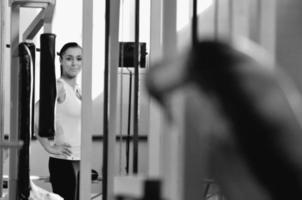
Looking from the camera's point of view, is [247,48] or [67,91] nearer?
[247,48]

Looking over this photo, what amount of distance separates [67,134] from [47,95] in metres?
1.41

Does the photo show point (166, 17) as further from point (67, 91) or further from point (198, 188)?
point (67, 91)

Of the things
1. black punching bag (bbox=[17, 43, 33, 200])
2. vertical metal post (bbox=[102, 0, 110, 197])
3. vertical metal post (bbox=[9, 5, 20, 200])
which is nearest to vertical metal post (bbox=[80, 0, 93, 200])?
vertical metal post (bbox=[102, 0, 110, 197])

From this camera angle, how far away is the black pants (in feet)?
9.33

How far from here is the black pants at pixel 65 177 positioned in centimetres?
284

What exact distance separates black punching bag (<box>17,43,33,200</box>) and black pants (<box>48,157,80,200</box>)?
1249 millimetres

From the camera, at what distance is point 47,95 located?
4.63 feet

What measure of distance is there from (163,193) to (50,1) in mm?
1516

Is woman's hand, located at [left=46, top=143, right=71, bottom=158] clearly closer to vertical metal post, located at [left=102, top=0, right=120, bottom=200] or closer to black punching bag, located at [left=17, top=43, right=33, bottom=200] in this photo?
black punching bag, located at [left=17, top=43, right=33, bottom=200]

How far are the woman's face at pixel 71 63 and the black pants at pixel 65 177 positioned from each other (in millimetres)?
448

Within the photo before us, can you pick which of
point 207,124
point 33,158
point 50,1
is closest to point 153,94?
point 207,124

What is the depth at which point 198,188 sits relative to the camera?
0.72ft

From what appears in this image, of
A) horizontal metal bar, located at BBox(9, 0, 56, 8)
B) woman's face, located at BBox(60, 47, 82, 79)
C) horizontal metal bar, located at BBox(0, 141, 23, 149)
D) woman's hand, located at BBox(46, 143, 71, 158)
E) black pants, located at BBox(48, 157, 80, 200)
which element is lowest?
black pants, located at BBox(48, 157, 80, 200)

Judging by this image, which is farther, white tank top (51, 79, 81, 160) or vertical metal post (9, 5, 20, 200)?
white tank top (51, 79, 81, 160)
